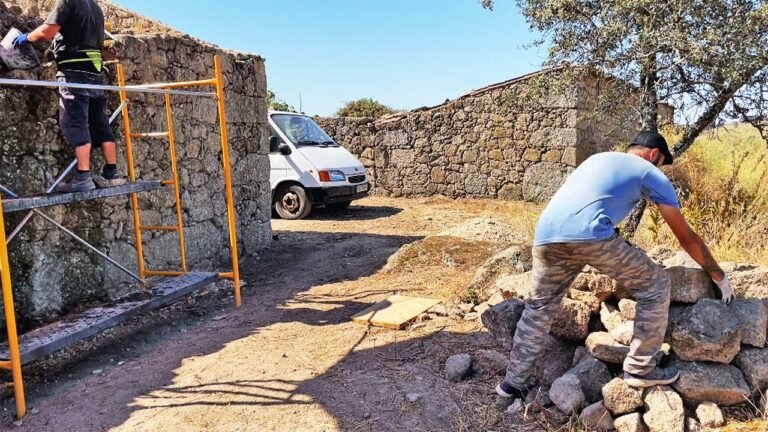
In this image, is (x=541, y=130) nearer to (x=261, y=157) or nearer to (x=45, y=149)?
(x=261, y=157)

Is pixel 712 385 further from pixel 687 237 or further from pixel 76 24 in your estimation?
pixel 76 24

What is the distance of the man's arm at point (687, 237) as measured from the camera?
9.93 ft

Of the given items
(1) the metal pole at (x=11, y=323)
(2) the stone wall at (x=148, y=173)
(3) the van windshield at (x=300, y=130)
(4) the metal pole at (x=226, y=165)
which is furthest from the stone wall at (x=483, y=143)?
(1) the metal pole at (x=11, y=323)

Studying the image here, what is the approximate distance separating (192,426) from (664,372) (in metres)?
2.71

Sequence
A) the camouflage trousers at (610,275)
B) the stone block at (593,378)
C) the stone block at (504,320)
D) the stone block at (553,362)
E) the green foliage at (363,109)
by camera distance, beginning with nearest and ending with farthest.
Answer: the camouflage trousers at (610,275)
the stone block at (593,378)
the stone block at (553,362)
the stone block at (504,320)
the green foliage at (363,109)

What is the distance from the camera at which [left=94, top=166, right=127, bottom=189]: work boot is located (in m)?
4.30

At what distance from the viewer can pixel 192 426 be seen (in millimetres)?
3250

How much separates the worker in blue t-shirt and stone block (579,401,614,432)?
23cm

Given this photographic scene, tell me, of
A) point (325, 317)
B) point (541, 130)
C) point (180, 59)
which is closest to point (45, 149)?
point (180, 59)

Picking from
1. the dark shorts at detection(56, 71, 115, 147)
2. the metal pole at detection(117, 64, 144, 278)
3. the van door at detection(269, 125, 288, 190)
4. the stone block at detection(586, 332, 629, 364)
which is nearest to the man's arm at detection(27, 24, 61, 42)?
the dark shorts at detection(56, 71, 115, 147)

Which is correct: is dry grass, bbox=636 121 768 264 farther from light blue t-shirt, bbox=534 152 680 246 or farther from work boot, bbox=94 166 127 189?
work boot, bbox=94 166 127 189

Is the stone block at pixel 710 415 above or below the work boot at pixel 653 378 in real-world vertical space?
below

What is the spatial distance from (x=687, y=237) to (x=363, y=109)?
18449 millimetres

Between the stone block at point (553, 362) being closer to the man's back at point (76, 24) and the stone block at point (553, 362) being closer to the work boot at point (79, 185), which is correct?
the work boot at point (79, 185)
